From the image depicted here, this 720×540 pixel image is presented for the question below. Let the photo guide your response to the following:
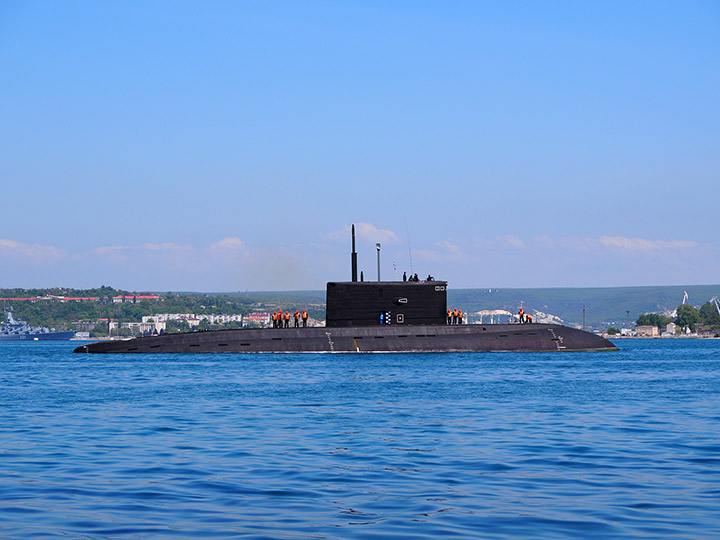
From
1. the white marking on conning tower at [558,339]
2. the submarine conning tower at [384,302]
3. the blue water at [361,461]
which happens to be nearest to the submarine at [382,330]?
the submarine conning tower at [384,302]

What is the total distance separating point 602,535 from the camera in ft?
33.6

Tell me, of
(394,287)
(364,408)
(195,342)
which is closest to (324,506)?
(364,408)

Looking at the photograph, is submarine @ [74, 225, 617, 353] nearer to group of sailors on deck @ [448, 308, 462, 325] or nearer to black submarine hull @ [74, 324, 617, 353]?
black submarine hull @ [74, 324, 617, 353]

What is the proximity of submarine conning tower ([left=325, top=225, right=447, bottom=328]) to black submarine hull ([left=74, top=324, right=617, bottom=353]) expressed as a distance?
0.66 metres

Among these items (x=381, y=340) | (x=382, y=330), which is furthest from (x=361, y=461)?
(x=382, y=330)

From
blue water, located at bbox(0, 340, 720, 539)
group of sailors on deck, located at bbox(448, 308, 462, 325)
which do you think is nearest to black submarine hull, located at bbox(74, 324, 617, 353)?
group of sailors on deck, located at bbox(448, 308, 462, 325)

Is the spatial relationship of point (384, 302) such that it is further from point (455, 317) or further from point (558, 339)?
point (558, 339)

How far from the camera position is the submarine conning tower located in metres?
50.4

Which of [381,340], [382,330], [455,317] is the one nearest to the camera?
[381,340]

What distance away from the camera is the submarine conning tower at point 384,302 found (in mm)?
50406

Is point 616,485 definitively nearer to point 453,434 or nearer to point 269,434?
point 453,434

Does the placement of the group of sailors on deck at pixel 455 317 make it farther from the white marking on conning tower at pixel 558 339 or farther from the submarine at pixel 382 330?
the white marking on conning tower at pixel 558 339

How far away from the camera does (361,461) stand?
1541 centimetres

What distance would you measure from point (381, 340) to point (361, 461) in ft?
113
